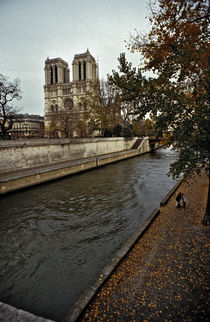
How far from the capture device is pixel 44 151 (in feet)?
66.0

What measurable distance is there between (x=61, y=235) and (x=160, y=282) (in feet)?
15.7

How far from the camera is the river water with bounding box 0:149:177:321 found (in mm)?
4891

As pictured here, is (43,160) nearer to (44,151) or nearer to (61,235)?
(44,151)

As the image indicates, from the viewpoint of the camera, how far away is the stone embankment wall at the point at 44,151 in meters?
16.2

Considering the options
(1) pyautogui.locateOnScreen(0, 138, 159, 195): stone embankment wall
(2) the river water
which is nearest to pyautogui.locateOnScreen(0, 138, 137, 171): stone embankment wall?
(1) pyautogui.locateOnScreen(0, 138, 159, 195): stone embankment wall

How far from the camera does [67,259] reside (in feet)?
20.3

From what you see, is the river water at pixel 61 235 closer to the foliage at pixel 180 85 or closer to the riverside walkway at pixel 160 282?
the riverside walkway at pixel 160 282

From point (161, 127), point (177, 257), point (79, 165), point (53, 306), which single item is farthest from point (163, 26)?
point (79, 165)

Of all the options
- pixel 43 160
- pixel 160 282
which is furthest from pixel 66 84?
pixel 160 282

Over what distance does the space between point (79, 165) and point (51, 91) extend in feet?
216

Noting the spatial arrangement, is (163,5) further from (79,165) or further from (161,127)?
(79,165)

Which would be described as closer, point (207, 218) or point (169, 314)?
point (169, 314)

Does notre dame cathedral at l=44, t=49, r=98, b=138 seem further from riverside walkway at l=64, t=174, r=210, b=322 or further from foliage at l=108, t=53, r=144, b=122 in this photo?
riverside walkway at l=64, t=174, r=210, b=322

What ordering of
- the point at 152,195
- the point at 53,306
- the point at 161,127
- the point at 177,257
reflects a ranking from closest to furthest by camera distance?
1. the point at 53,306
2. the point at 177,257
3. the point at 161,127
4. the point at 152,195
